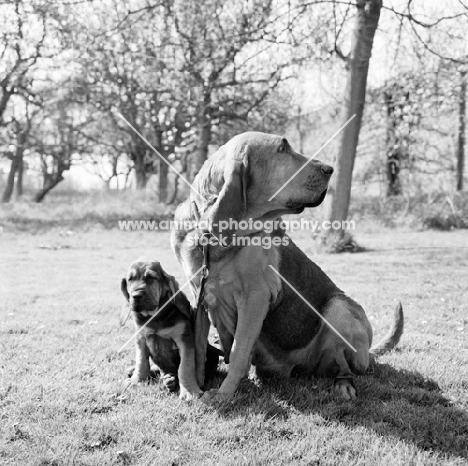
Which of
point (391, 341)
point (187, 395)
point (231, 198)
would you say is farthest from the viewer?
point (391, 341)

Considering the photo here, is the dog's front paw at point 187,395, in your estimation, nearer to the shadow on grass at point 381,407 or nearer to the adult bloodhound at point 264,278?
the adult bloodhound at point 264,278

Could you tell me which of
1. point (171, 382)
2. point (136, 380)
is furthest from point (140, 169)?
point (171, 382)

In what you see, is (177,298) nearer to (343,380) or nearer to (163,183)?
(343,380)

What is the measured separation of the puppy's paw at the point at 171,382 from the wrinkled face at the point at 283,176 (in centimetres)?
168

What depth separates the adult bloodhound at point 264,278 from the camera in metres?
3.43

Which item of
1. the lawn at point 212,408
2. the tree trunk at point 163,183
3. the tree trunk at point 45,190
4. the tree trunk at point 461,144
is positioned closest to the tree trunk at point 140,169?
the tree trunk at point 163,183

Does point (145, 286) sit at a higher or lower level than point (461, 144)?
lower

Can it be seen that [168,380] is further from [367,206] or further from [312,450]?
[367,206]

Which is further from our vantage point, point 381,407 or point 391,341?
point 391,341

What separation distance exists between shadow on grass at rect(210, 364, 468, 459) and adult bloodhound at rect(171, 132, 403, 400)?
0.47 ft

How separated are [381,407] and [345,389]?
1.05ft

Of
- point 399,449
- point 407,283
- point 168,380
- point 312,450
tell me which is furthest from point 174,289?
point 407,283

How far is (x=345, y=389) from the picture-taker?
3.79 metres

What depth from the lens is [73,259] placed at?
12.2 m
